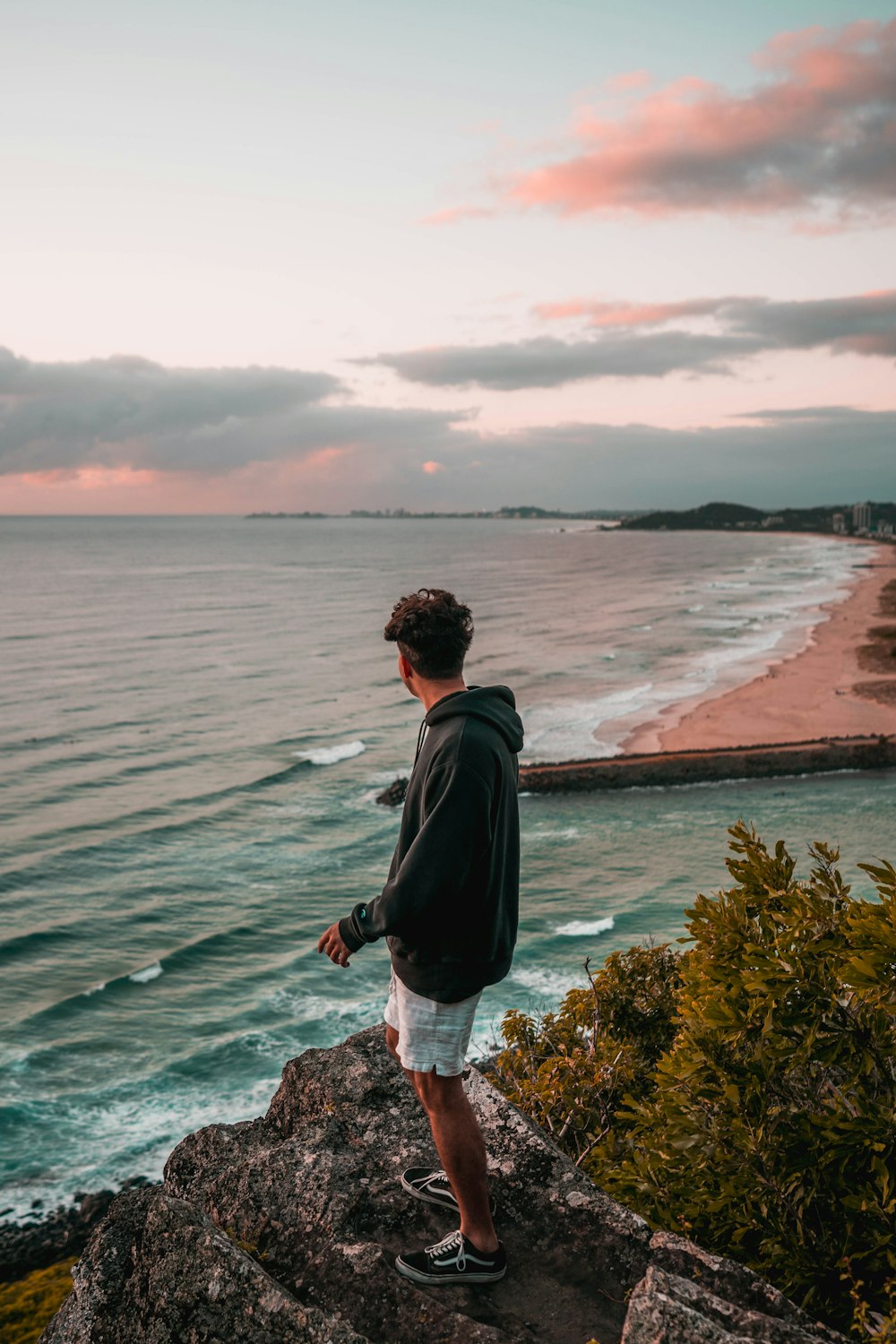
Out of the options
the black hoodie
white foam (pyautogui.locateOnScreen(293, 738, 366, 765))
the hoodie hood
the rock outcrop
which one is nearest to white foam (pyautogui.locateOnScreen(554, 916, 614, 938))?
the rock outcrop

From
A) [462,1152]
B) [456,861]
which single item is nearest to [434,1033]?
→ [462,1152]

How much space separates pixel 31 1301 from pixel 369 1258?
25.6 ft

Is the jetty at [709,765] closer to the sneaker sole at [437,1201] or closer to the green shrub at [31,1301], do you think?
the green shrub at [31,1301]

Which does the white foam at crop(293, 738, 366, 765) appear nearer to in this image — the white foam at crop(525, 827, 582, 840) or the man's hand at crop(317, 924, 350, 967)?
the white foam at crop(525, 827, 582, 840)

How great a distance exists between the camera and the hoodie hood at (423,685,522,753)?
3.95m

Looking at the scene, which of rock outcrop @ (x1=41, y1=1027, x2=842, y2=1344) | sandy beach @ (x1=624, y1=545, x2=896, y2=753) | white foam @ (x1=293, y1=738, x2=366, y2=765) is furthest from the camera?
sandy beach @ (x1=624, y1=545, x2=896, y2=753)

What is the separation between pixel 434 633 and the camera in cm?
412

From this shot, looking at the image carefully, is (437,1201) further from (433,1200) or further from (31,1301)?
(31,1301)

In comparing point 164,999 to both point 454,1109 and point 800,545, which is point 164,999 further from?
point 800,545

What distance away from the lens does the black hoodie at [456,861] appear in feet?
12.5

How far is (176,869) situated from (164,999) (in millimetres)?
6387

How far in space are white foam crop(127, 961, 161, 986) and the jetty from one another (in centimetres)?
1316

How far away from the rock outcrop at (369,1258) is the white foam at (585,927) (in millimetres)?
13769

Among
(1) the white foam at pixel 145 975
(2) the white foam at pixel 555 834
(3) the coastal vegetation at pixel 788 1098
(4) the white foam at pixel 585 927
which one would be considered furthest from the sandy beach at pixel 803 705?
(3) the coastal vegetation at pixel 788 1098
